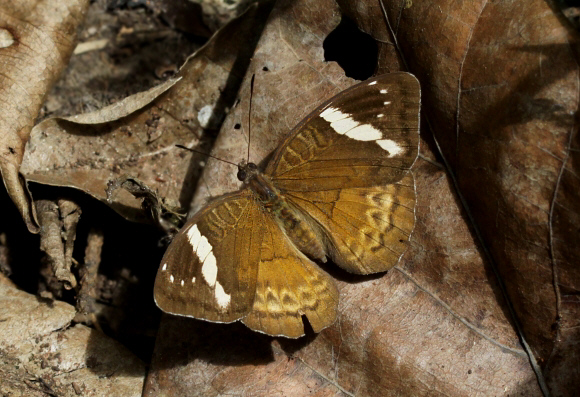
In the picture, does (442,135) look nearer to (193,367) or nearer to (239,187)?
(239,187)

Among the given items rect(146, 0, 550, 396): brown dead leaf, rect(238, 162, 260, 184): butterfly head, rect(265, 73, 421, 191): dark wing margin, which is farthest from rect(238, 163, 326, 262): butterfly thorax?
rect(146, 0, 550, 396): brown dead leaf

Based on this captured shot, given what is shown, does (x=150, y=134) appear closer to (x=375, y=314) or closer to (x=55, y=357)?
(x=55, y=357)

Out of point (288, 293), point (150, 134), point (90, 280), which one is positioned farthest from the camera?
point (150, 134)

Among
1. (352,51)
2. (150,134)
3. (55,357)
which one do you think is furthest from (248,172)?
(55,357)

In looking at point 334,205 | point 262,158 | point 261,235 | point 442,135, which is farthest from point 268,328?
point 442,135

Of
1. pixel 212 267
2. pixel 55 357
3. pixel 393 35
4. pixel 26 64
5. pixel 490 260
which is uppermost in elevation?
pixel 26 64

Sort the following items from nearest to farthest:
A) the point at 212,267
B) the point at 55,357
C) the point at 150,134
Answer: the point at 212,267, the point at 55,357, the point at 150,134

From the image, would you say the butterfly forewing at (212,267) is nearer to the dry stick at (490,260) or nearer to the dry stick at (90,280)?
the dry stick at (90,280)

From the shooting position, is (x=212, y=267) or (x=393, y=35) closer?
(x=212, y=267)
